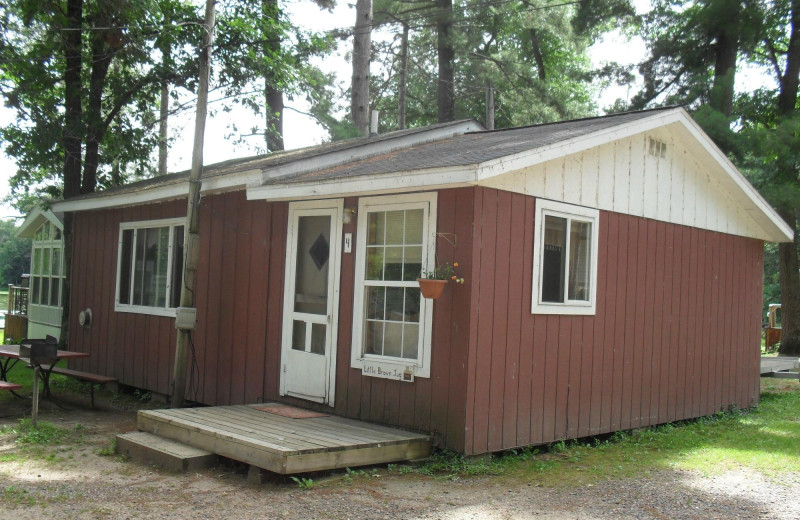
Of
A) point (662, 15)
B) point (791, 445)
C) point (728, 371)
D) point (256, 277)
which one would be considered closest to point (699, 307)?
point (728, 371)

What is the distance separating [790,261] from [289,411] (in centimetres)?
1519

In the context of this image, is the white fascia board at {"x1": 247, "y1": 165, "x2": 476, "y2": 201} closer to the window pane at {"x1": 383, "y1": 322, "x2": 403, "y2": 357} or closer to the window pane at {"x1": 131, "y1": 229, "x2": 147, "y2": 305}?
the window pane at {"x1": 383, "y1": 322, "x2": 403, "y2": 357}

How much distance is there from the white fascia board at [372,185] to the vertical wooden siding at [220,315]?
0.54 meters

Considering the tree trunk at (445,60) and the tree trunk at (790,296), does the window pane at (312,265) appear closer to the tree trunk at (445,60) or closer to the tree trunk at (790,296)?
the tree trunk at (790,296)

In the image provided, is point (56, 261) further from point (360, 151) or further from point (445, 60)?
point (445, 60)

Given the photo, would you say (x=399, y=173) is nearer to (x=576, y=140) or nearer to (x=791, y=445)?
(x=576, y=140)

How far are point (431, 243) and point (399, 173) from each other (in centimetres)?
68

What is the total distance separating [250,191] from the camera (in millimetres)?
7707

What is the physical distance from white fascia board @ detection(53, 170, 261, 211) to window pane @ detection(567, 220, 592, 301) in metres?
3.21

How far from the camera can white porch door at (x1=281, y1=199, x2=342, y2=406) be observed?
23.8 feet

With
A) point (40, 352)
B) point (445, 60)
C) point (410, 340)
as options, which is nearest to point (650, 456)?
point (410, 340)

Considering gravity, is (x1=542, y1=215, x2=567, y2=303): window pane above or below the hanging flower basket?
above

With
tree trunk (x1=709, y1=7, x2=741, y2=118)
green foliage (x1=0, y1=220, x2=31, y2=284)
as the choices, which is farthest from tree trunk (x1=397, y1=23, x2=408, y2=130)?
green foliage (x1=0, y1=220, x2=31, y2=284)

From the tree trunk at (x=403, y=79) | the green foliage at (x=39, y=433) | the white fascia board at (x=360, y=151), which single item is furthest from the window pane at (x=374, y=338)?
the tree trunk at (x=403, y=79)
